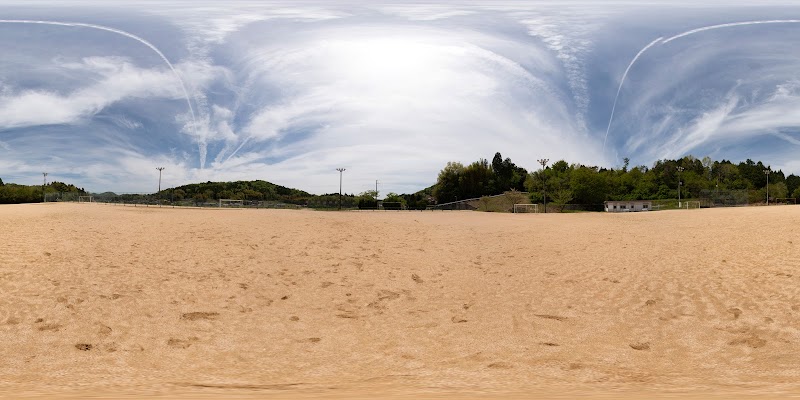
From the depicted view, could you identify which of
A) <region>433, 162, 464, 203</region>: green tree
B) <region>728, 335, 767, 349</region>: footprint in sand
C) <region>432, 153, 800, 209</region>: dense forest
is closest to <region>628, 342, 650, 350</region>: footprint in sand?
<region>728, 335, 767, 349</region>: footprint in sand

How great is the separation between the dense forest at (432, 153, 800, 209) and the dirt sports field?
274 feet

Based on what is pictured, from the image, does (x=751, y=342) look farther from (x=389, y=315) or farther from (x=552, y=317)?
(x=389, y=315)

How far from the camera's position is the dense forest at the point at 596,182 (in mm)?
103312

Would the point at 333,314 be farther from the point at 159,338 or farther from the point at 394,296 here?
the point at 159,338

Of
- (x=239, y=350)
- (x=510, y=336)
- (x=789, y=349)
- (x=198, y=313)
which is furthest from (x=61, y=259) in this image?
(x=789, y=349)

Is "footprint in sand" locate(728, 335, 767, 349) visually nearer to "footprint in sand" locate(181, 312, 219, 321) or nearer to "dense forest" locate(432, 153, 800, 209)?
"footprint in sand" locate(181, 312, 219, 321)

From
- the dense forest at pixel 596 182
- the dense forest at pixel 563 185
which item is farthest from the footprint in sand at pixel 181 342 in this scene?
the dense forest at pixel 596 182

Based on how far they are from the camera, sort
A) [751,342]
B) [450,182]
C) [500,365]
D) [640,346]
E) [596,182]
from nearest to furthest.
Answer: [500,365] → [640,346] → [751,342] → [596,182] → [450,182]

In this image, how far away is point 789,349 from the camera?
30.5 ft

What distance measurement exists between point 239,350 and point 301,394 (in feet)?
12.3

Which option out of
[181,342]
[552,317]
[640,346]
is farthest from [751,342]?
[181,342]

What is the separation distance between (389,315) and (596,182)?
10051cm

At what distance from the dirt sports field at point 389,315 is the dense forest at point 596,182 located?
83428 mm

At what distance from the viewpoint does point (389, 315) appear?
39.2ft
